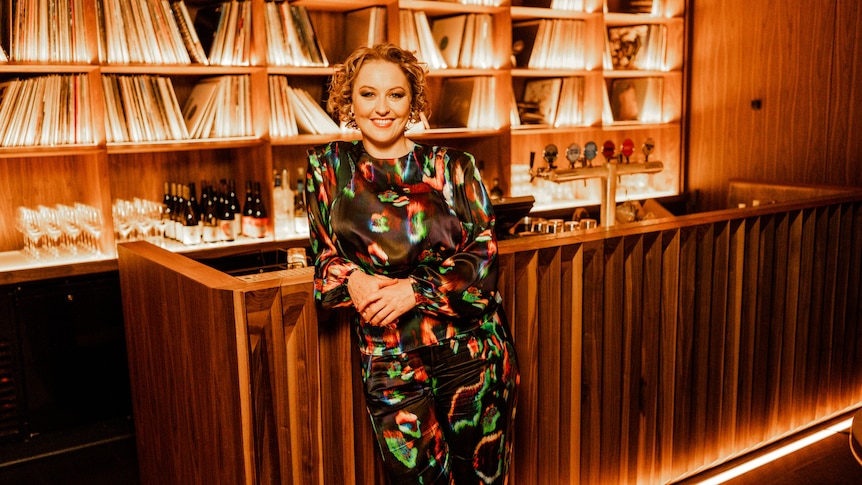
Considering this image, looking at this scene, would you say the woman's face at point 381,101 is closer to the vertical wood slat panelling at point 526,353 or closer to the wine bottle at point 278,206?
the vertical wood slat panelling at point 526,353

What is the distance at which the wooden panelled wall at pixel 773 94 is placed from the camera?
422cm

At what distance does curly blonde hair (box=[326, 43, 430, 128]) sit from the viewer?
5.77 feet

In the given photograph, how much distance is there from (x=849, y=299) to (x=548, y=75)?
2079mm

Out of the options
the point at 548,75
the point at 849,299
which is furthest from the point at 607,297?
the point at 548,75

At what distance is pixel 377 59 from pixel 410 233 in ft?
1.26

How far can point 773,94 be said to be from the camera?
15.2 ft

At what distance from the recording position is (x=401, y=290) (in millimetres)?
1704

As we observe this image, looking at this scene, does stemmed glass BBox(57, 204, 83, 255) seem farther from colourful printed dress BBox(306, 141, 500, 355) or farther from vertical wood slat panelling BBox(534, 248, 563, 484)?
vertical wood slat panelling BBox(534, 248, 563, 484)

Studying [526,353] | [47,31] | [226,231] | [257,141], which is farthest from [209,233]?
[526,353]

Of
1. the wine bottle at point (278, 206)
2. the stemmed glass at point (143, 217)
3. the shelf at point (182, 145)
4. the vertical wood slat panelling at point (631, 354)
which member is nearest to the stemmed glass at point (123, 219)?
the stemmed glass at point (143, 217)

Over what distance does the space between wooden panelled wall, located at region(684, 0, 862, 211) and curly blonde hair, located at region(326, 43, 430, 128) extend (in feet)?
10.5

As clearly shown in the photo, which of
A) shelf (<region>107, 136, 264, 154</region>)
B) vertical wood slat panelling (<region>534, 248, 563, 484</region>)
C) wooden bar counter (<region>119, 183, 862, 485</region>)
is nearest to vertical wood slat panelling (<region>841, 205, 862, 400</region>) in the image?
wooden bar counter (<region>119, 183, 862, 485</region>)

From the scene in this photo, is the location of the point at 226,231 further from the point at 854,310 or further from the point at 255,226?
the point at 854,310

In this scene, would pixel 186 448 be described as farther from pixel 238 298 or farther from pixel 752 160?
pixel 752 160
